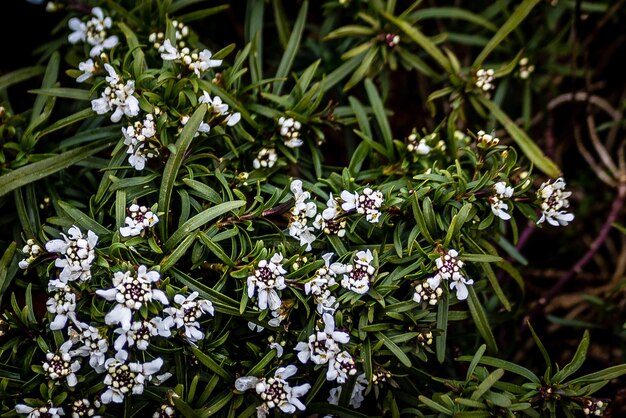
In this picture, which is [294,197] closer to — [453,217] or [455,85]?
[453,217]

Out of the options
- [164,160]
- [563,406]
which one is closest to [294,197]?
[164,160]

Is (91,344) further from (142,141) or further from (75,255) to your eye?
(142,141)

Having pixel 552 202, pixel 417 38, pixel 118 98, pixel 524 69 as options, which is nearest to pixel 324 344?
pixel 552 202

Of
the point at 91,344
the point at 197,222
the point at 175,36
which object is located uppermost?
the point at 175,36

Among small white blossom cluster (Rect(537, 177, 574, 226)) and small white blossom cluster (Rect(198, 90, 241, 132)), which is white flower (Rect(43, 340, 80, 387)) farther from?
small white blossom cluster (Rect(537, 177, 574, 226))

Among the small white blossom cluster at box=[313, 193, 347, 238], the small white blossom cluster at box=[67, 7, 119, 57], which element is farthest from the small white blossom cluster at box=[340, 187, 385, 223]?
the small white blossom cluster at box=[67, 7, 119, 57]

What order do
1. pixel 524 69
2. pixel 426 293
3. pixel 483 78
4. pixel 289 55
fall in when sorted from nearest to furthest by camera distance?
pixel 426 293 → pixel 483 78 → pixel 289 55 → pixel 524 69

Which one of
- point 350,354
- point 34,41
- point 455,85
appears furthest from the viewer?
point 34,41
